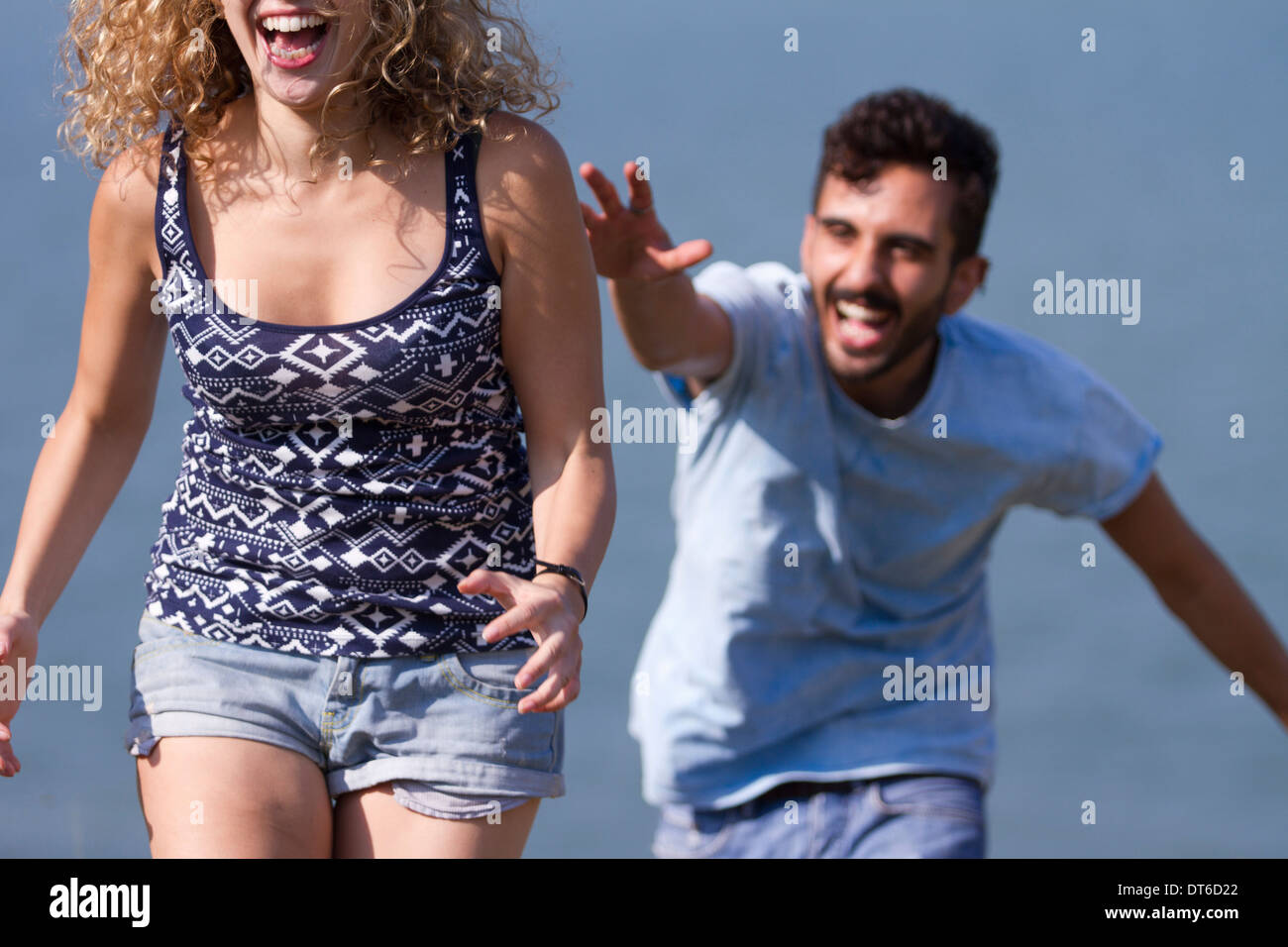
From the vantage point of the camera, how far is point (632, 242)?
2.18 metres

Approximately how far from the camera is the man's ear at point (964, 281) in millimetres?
2480

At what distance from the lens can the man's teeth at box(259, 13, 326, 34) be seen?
1575mm

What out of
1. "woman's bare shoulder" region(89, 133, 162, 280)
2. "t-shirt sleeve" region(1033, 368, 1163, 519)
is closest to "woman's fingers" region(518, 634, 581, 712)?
"woman's bare shoulder" region(89, 133, 162, 280)

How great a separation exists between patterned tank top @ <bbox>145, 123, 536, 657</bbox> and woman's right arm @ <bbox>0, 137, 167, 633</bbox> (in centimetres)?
4

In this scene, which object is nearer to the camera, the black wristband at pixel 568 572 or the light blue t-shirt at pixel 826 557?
the black wristband at pixel 568 572

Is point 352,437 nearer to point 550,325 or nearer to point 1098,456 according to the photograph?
point 550,325

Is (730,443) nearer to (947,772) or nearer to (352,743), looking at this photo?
(947,772)

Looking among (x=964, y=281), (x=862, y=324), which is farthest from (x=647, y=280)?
(x=964, y=281)

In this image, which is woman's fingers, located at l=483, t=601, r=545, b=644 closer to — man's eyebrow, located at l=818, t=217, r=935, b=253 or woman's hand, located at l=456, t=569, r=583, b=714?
woman's hand, located at l=456, t=569, r=583, b=714

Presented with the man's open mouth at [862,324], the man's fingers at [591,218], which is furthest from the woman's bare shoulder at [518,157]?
the man's open mouth at [862,324]

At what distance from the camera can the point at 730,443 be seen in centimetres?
230

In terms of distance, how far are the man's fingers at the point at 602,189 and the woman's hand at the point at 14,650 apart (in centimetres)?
79

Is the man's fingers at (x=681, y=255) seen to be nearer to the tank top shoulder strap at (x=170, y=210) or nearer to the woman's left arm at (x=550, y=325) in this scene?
the woman's left arm at (x=550, y=325)
